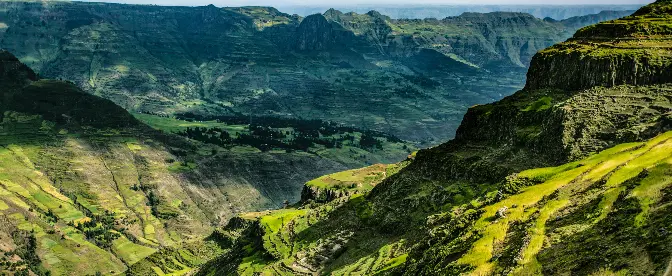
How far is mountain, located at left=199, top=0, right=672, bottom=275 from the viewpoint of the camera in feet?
172

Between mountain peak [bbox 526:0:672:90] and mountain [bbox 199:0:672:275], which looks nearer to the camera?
mountain [bbox 199:0:672:275]

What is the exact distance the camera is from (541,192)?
72625mm

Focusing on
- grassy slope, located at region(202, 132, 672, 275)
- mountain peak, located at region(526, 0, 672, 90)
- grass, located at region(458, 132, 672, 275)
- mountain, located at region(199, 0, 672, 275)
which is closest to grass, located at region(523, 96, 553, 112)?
mountain, located at region(199, 0, 672, 275)

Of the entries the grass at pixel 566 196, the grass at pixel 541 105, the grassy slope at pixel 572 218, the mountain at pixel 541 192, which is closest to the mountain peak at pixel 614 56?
the mountain at pixel 541 192

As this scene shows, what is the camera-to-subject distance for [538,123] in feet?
351

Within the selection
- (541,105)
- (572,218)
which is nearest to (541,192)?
(572,218)

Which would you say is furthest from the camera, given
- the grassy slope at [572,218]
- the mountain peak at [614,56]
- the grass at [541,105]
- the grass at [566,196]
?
the grass at [541,105]

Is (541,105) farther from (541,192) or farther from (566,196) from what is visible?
(566,196)

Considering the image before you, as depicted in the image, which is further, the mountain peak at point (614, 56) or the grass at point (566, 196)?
the mountain peak at point (614, 56)

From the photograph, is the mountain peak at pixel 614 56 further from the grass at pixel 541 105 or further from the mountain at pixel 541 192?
the grass at pixel 541 105

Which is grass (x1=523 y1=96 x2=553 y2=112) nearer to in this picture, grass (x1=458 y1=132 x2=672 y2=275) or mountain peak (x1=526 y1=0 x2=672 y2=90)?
mountain peak (x1=526 y1=0 x2=672 y2=90)

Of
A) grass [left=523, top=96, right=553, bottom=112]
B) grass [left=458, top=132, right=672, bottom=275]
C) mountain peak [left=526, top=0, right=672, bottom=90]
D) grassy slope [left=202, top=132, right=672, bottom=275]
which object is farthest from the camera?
grass [left=523, top=96, right=553, bottom=112]

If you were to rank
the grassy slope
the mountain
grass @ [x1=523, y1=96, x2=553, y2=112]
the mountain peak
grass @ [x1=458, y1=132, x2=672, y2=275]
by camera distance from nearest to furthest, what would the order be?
the grassy slope
the mountain
grass @ [x1=458, y1=132, x2=672, y2=275]
the mountain peak
grass @ [x1=523, y1=96, x2=553, y2=112]

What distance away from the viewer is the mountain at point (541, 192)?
5242 cm
